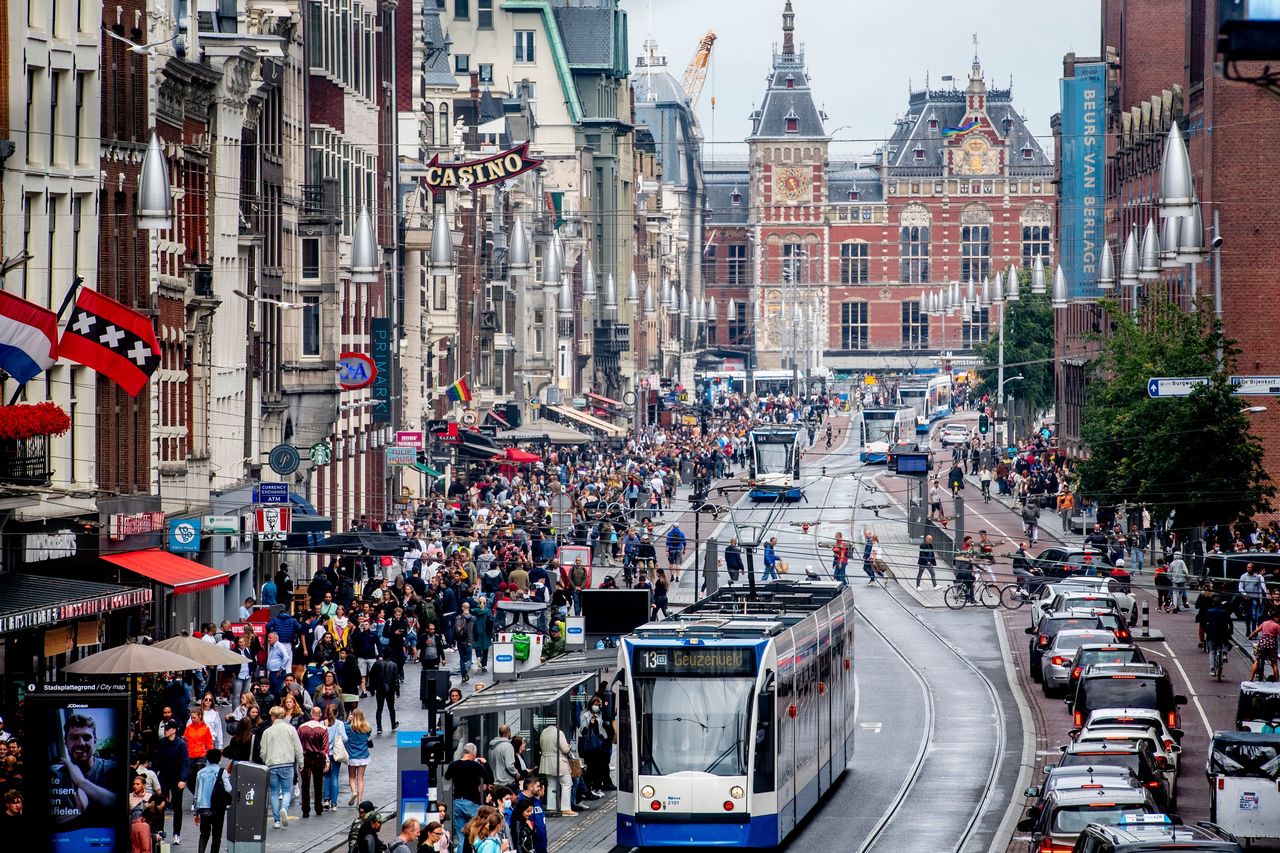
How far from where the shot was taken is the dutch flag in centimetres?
2634

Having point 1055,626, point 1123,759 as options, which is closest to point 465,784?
point 1123,759

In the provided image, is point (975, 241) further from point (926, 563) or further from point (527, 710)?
point (527, 710)

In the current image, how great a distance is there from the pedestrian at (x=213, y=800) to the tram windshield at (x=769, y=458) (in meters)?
60.0

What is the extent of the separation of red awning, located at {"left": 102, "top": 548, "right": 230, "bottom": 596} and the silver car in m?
13.4

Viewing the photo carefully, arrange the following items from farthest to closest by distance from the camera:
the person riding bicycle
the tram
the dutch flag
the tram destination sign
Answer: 1. the tram
2. the person riding bicycle
3. the dutch flag
4. the tram destination sign

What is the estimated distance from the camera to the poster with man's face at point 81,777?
19734 mm

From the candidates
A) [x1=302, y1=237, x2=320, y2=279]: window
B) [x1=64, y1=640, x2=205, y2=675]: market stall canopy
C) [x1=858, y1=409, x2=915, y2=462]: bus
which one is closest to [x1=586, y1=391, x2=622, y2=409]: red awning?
[x1=858, y1=409, x2=915, y2=462]: bus

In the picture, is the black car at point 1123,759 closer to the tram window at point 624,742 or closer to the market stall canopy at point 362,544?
the tram window at point 624,742

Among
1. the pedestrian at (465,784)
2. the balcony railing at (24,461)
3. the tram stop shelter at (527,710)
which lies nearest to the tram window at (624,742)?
the pedestrian at (465,784)

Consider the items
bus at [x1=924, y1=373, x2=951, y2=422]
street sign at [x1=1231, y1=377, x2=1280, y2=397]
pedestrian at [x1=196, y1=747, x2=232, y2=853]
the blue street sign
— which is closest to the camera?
pedestrian at [x1=196, y1=747, x2=232, y2=853]

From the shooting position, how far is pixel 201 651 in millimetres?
28484

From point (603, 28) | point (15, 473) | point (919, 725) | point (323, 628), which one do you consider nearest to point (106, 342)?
point (15, 473)

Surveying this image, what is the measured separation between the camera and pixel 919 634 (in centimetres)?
5078

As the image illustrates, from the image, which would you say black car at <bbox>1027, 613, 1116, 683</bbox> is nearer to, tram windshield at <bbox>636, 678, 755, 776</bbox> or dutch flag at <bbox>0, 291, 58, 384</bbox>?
tram windshield at <bbox>636, 678, 755, 776</bbox>
